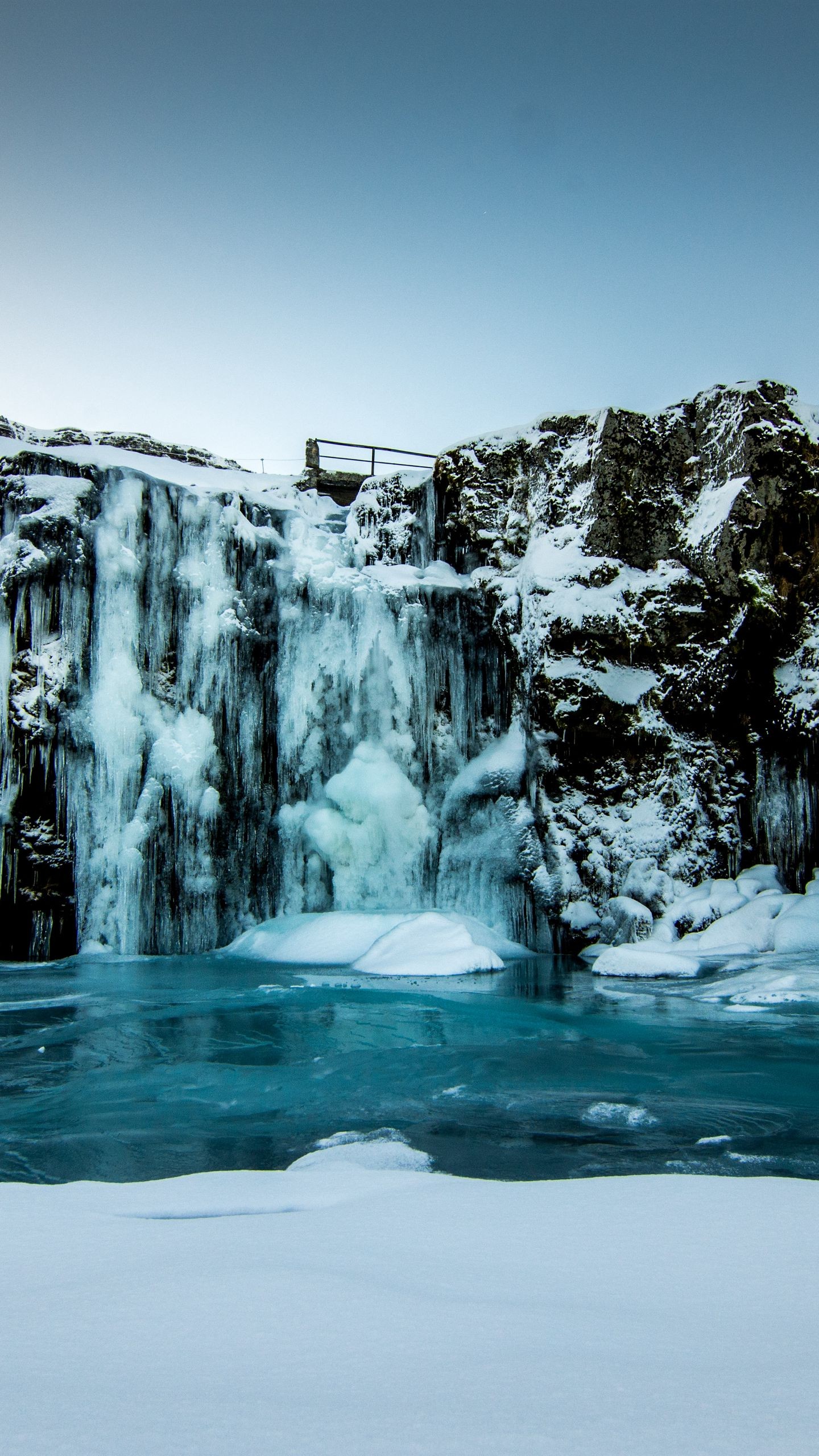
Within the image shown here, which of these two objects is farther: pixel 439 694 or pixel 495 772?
pixel 439 694

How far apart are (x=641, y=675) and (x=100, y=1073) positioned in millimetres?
9215

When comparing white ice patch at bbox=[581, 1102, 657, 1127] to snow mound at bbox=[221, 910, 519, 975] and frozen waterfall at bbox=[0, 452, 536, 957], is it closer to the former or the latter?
snow mound at bbox=[221, 910, 519, 975]

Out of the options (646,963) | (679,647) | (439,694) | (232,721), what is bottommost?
(646,963)

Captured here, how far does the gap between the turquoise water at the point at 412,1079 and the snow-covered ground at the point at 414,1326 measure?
133 cm

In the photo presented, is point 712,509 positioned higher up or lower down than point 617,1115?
higher up

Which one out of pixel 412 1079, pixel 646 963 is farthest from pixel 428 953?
pixel 412 1079

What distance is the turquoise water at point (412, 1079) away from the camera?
12.1 ft

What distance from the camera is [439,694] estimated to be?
13500mm

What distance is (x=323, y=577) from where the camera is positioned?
13.3m

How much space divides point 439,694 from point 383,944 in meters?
4.55

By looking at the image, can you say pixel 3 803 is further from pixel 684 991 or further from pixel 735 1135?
pixel 735 1135

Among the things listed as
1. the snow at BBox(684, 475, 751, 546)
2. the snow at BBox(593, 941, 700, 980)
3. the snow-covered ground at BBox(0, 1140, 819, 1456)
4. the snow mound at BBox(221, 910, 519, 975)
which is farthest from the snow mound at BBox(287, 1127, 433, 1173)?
the snow at BBox(684, 475, 751, 546)

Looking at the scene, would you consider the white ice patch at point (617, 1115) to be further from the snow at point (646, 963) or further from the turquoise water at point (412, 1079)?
the snow at point (646, 963)

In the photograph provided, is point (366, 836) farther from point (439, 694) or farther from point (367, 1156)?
point (367, 1156)
